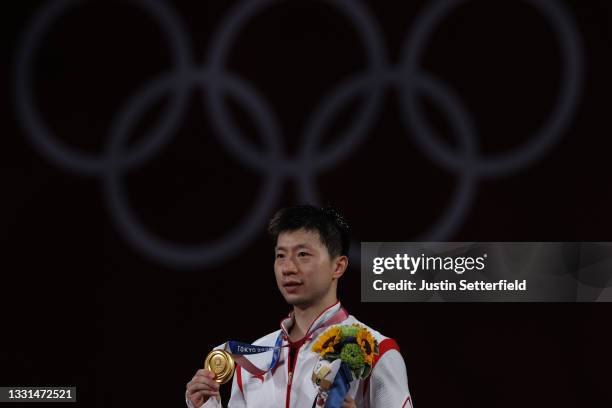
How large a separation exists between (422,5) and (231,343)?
255 cm

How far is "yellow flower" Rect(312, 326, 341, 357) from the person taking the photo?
11.4 ft

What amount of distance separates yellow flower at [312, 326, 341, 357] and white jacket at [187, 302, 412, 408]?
0.20 meters

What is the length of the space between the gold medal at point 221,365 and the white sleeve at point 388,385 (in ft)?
1.92

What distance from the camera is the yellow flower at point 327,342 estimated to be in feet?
11.4

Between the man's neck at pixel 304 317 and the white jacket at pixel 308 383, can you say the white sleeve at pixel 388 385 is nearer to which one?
the white jacket at pixel 308 383

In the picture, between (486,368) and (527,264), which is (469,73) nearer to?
(527,264)

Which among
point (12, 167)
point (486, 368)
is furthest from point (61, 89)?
point (486, 368)

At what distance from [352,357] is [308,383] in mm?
345

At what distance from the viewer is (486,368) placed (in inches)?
203

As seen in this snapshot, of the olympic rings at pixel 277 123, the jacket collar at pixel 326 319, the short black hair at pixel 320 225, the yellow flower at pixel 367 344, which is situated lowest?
the yellow flower at pixel 367 344

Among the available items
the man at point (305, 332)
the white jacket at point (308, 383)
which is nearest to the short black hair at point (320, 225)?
the man at point (305, 332)

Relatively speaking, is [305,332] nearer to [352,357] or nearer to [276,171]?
[352,357]

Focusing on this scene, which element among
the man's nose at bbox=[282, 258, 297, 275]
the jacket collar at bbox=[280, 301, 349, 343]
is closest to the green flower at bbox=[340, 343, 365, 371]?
the jacket collar at bbox=[280, 301, 349, 343]

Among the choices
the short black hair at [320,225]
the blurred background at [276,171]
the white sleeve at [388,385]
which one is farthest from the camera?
the blurred background at [276,171]
